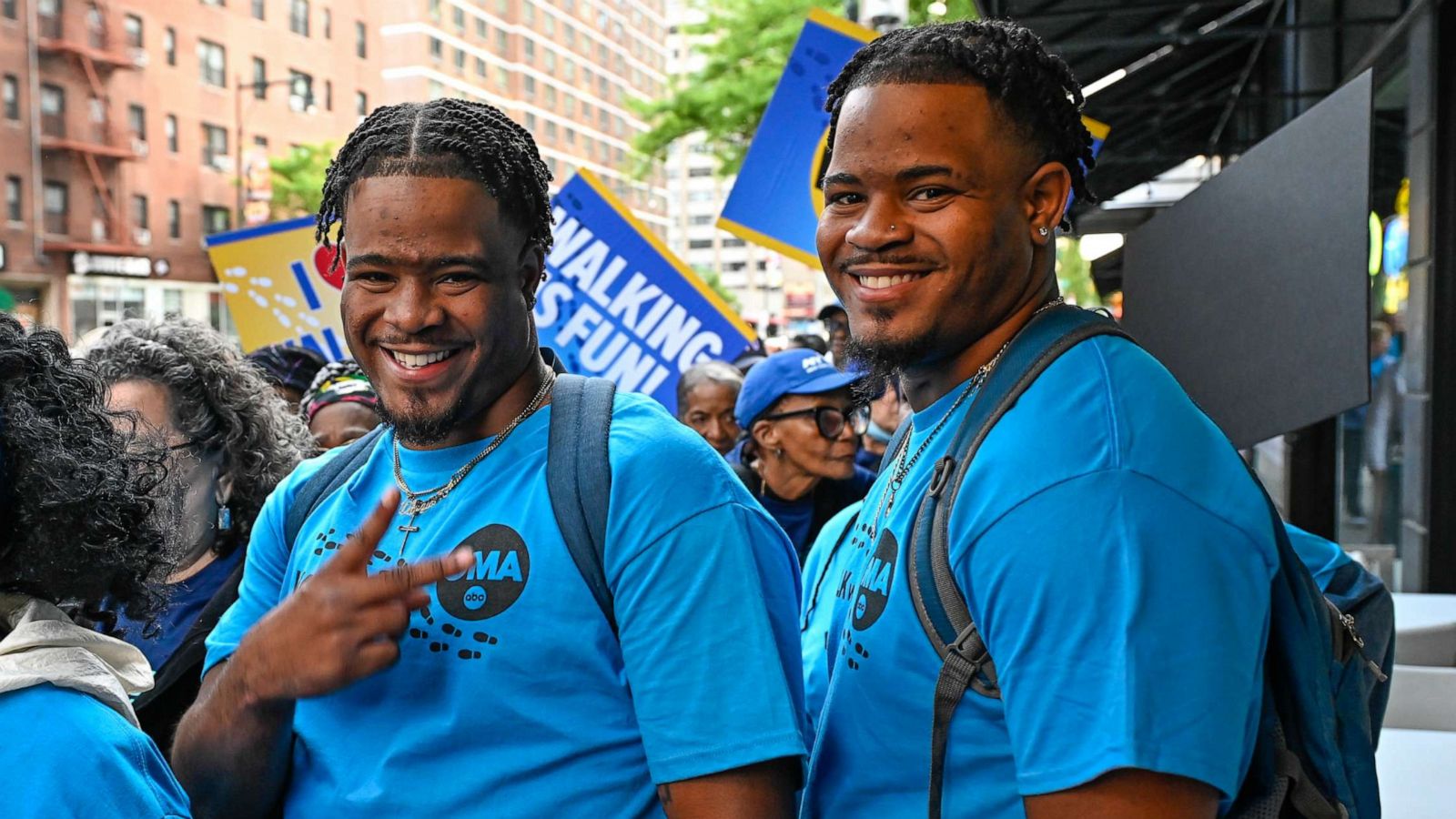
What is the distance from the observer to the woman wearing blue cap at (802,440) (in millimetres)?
4695

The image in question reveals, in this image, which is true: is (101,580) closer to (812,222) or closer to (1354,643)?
(1354,643)

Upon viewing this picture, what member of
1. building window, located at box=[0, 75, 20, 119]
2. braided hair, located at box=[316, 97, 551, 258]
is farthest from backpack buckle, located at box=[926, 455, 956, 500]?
building window, located at box=[0, 75, 20, 119]

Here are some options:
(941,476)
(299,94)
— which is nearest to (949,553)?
(941,476)

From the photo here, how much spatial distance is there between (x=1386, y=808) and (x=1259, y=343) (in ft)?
3.12

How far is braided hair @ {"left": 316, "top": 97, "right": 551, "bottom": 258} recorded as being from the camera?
2.04 m

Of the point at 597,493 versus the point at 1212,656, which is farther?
the point at 597,493

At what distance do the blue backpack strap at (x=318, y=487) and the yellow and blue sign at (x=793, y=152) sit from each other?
3.89 meters

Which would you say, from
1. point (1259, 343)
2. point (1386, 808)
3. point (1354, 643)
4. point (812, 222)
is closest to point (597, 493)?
point (1354, 643)

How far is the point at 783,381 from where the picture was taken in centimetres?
473

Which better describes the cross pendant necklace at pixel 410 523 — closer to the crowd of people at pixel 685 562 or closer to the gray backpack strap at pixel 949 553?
the crowd of people at pixel 685 562

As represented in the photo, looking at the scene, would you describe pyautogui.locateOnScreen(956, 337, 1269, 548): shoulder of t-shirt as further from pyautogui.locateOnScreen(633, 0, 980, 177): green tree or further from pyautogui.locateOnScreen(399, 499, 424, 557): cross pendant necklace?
pyautogui.locateOnScreen(633, 0, 980, 177): green tree

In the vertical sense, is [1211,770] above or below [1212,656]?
below

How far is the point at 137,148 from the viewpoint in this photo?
42531 mm

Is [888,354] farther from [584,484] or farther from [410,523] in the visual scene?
[410,523]
